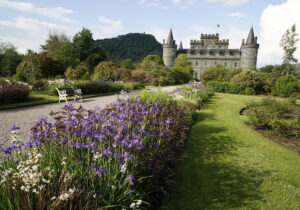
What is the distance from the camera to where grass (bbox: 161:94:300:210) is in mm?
3365

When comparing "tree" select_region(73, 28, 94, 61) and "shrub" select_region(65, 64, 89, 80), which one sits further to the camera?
"tree" select_region(73, 28, 94, 61)

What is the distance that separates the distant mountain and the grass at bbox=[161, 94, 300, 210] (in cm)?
7444

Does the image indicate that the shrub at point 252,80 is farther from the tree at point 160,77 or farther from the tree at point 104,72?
the tree at point 104,72

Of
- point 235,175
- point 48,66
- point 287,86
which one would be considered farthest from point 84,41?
point 235,175

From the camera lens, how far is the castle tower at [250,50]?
207ft

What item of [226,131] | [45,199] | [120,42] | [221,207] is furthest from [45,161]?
[120,42]

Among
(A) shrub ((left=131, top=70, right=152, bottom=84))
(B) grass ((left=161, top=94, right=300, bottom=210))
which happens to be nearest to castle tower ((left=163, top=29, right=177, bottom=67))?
(A) shrub ((left=131, top=70, right=152, bottom=84))

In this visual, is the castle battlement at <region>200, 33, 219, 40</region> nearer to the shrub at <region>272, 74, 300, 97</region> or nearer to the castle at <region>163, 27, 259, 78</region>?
the castle at <region>163, 27, 259, 78</region>

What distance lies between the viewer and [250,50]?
63.9m

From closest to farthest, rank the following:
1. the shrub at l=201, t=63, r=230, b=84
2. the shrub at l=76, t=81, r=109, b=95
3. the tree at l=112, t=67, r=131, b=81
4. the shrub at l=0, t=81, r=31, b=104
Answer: the shrub at l=0, t=81, r=31, b=104, the shrub at l=76, t=81, r=109, b=95, the tree at l=112, t=67, r=131, b=81, the shrub at l=201, t=63, r=230, b=84

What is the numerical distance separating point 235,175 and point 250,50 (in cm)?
7117

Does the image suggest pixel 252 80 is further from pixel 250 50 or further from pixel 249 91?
pixel 250 50

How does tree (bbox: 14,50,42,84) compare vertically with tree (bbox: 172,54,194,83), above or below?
below

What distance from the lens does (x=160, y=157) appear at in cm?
317
